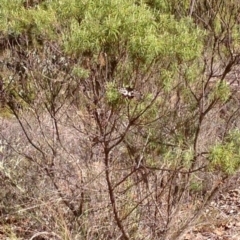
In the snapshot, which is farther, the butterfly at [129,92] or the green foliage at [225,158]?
the green foliage at [225,158]

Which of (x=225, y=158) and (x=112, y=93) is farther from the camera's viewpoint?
(x=225, y=158)

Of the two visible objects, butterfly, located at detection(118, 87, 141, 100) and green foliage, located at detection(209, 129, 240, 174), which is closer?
butterfly, located at detection(118, 87, 141, 100)

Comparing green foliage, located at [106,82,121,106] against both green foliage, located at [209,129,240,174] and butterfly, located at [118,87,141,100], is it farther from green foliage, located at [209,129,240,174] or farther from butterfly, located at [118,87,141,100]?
green foliage, located at [209,129,240,174]

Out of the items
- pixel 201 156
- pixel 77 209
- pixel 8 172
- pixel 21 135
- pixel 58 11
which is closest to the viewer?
pixel 58 11

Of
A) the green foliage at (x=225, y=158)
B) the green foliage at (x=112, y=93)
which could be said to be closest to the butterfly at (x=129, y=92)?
the green foliage at (x=112, y=93)

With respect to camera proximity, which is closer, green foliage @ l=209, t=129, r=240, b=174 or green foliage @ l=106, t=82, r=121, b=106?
green foliage @ l=106, t=82, r=121, b=106

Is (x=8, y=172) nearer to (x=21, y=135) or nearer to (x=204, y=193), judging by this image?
(x=21, y=135)

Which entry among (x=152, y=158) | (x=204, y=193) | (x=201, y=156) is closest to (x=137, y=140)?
(x=152, y=158)

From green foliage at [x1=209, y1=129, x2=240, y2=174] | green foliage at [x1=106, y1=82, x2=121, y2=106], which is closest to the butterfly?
green foliage at [x1=106, y1=82, x2=121, y2=106]

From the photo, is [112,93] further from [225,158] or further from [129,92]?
[225,158]

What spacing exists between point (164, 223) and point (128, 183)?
16.6 inches

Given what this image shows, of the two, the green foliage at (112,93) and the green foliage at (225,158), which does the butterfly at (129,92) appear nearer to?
the green foliage at (112,93)

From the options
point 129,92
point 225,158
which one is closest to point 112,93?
point 129,92

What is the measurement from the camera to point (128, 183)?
457 cm
